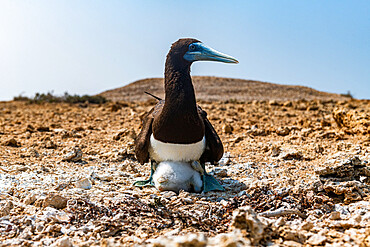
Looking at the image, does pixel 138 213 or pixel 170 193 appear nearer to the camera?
pixel 138 213

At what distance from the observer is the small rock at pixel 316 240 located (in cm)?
255

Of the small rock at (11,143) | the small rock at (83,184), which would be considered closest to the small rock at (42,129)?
the small rock at (11,143)

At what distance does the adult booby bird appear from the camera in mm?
3854

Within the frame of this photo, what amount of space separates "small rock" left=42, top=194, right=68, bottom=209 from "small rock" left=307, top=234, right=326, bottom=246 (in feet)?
7.26

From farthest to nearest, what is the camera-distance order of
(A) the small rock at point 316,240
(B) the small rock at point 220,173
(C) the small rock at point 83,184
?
1. (B) the small rock at point 220,173
2. (C) the small rock at point 83,184
3. (A) the small rock at point 316,240

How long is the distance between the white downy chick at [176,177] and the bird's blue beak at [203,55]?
1.20 m

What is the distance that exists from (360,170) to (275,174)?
41.9 inches

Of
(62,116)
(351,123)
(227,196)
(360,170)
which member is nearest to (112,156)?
(227,196)

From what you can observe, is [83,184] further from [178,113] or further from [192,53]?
[192,53]

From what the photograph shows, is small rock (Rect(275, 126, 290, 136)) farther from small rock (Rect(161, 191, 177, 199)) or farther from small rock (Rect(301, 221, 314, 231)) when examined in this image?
small rock (Rect(301, 221, 314, 231))

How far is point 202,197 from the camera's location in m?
3.83

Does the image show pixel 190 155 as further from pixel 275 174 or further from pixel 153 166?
pixel 275 174

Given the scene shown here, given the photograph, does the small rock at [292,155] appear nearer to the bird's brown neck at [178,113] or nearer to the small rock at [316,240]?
the bird's brown neck at [178,113]

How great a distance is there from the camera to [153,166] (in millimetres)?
4316
